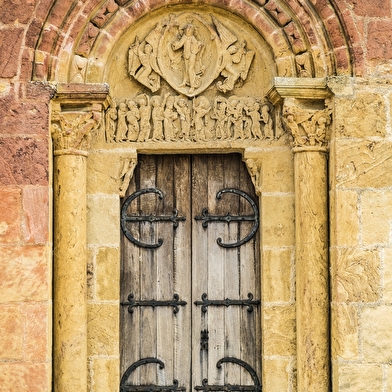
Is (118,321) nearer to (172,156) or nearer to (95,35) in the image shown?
(172,156)

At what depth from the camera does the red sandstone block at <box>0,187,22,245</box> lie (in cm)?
521

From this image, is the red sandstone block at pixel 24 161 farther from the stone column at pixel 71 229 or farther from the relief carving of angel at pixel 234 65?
the relief carving of angel at pixel 234 65

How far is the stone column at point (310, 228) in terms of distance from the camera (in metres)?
5.37

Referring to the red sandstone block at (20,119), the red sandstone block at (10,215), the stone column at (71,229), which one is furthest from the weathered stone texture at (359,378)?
the red sandstone block at (20,119)

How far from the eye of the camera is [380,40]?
5.35 metres

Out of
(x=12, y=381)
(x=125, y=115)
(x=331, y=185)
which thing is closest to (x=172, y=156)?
(x=125, y=115)

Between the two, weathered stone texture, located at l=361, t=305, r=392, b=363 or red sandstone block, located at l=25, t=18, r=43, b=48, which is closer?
weathered stone texture, located at l=361, t=305, r=392, b=363

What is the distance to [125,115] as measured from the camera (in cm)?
568

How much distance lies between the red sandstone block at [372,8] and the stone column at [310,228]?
1.89 feet

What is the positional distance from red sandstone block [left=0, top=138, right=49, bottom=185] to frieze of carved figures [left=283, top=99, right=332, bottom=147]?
1741 mm

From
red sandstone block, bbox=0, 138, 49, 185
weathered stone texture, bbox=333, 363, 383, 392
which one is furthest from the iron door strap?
weathered stone texture, bbox=333, 363, 383, 392

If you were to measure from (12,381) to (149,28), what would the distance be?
2.73 m

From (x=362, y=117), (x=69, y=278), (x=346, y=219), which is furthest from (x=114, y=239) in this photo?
(x=362, y=117)

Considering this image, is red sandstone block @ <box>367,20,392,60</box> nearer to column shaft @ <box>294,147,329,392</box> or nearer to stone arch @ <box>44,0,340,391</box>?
stone arch @ <box>44,0,340,391</box>
